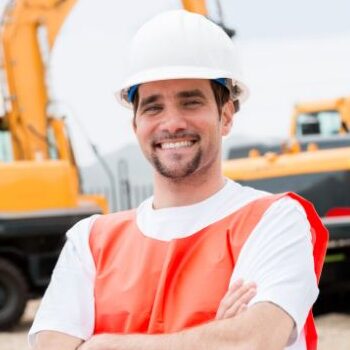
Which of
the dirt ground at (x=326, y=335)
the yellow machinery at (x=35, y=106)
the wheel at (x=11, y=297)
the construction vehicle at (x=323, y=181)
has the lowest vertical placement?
the dirt ground at (x=326, y=335)

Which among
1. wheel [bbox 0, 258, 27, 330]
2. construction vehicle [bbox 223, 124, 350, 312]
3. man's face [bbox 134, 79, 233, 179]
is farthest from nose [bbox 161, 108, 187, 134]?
wheel [bbox 0, 258, 27, 330]

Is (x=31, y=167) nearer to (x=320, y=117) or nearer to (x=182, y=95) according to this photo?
(x=320, y=117)

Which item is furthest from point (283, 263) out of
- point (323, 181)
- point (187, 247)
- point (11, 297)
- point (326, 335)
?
point (11, 297)

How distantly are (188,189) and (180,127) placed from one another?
0.45ft

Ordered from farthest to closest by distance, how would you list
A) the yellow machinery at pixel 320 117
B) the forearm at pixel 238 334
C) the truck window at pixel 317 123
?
the truck window at pixel 317 123
the yellow machinery at pixel 320 117
the forearm at pixel 238 334

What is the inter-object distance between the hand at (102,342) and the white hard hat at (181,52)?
55cm

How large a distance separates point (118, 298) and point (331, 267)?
7.51 m

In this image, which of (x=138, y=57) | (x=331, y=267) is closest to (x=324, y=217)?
(x=331, y=267)

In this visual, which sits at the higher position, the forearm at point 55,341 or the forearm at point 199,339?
the forearm at point 199,339

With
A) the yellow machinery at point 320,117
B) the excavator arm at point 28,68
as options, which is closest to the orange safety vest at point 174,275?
the excavator arm at point 28,68

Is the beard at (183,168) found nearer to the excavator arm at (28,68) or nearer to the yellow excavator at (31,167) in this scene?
the yellow excavator at (31,167)

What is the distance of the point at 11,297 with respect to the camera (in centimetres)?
951

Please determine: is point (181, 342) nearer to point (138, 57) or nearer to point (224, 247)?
point (224, 247)

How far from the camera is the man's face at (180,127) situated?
2113mm
